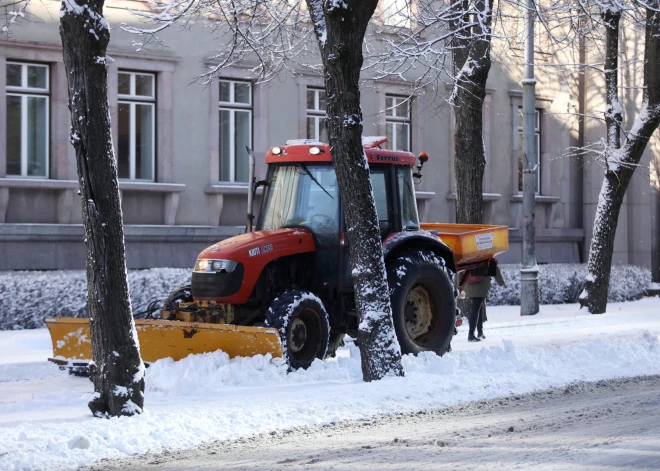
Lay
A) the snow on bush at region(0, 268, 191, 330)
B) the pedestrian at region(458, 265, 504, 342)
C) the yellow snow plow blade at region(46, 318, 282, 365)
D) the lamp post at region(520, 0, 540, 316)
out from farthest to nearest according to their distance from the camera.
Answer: the lamp post at region(520, 0, 540, 316), the snow on bush at region(0, 268, 191, 330), the pedestrian at region(458, 265, 504, 342), the yellow snow plow blade at region(46, 318, 282, 365)

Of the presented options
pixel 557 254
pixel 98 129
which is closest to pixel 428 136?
pixel 557 254

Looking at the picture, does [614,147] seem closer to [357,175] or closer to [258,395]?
[357,175]

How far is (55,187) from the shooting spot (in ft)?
63.5

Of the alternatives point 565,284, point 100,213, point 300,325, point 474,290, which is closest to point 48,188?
point 474,290

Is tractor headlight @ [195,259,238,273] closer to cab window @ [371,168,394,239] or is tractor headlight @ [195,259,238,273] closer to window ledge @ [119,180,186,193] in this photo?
cab window @ [371,168,394,239]

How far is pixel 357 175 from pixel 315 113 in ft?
41.9

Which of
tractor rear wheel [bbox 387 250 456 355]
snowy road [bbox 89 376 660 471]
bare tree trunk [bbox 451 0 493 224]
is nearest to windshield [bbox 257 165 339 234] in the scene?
tractor rear wheel [bbox 387 250 456 355]

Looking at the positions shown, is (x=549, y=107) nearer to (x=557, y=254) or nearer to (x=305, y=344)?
(x=557, y=254)

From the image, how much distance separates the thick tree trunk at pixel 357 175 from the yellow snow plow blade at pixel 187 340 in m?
0.97

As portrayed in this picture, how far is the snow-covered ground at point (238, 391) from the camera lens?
25.4 feet

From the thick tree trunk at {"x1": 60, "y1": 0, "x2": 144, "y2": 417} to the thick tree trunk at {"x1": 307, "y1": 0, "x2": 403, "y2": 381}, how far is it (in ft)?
8.68

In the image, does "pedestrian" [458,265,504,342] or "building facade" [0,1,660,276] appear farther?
"building facade" [0,1,660,276]

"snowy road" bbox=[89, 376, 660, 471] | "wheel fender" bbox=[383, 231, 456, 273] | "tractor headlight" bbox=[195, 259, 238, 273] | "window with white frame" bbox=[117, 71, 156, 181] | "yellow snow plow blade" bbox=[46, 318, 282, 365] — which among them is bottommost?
"snowy road" bbox=[89, 376, 660, 471]

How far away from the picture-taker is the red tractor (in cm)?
1105
